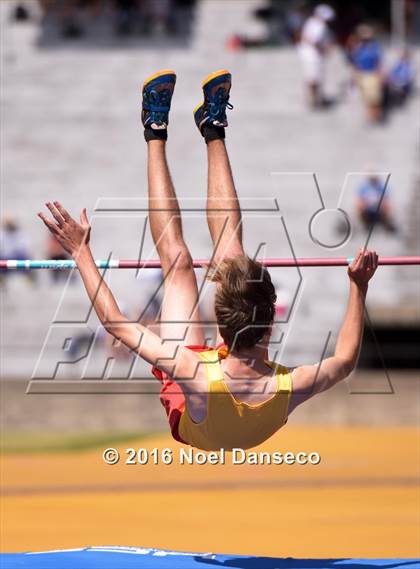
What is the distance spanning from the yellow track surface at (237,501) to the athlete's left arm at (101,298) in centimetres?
383

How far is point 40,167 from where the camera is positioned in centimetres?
2136

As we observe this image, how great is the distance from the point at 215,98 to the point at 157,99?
0.36 m

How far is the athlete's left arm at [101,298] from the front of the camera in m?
6.18

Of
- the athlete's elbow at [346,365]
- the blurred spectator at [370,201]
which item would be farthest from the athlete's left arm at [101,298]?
the blurred spectator at [370,201]

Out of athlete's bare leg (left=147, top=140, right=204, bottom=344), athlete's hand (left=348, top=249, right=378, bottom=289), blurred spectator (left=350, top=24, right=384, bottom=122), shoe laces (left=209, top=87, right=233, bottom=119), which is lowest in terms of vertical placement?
athlete's hand (left=348, top=249, right=378, bottom=289)

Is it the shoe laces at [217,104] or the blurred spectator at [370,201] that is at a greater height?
the blurred spectator at [370,201]

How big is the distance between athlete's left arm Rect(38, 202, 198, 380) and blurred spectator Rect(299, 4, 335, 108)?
16.1 metres

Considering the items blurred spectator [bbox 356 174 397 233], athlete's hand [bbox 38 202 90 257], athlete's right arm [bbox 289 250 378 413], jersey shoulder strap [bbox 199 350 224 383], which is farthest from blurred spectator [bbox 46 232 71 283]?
athlete's hand [bbox 38 202 90 257]

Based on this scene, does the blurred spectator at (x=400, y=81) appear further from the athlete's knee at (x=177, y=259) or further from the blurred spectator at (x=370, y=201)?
the athlete's knee at (x=177, y=259)

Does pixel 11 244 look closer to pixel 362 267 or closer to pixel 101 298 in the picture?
pixel 101 298

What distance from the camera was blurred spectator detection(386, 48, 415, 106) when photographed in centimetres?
2169

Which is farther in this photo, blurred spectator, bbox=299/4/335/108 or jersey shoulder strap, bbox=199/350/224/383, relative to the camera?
blurred spectator, bbox=299/4/335/108

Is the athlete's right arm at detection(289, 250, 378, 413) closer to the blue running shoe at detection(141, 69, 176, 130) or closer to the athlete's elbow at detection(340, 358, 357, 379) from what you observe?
the athlete's elbow at detection(340, 358, 357, 379)

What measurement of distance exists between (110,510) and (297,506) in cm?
181
